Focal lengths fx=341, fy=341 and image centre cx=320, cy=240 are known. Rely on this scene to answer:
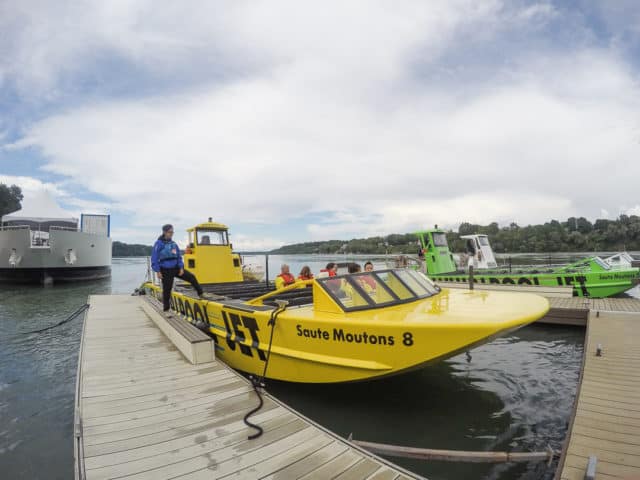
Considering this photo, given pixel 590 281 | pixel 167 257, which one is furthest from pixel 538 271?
pixel 167 257

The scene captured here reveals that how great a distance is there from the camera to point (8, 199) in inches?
2212

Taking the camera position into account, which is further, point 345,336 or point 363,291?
point 363,291

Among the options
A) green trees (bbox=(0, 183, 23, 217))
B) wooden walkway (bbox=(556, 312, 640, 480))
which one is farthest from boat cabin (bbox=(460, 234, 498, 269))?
green trees (bbox=(0, 183, 23, 217))

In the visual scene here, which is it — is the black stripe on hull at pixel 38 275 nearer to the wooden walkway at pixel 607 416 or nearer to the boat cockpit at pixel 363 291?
the boat cockpit at pixel 363 291

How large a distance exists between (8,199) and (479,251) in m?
71.4

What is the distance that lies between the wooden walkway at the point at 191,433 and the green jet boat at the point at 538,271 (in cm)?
1057


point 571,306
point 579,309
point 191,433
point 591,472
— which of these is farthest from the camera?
point 571,306

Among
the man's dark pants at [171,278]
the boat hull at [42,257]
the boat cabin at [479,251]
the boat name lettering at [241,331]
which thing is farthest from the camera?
the boat hull at [42,257]

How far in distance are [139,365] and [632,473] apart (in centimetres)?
614

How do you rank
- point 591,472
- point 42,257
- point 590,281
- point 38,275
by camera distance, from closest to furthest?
point 591,472
point 590,281
point 42,257
point 38,275

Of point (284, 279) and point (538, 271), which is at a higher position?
point (284, 279)

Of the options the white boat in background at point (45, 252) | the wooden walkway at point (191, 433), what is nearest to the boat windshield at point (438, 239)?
the wooden walkway at point (191, 433)

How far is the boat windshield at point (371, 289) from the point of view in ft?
16.4

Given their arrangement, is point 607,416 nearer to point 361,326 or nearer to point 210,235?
point 361,326
